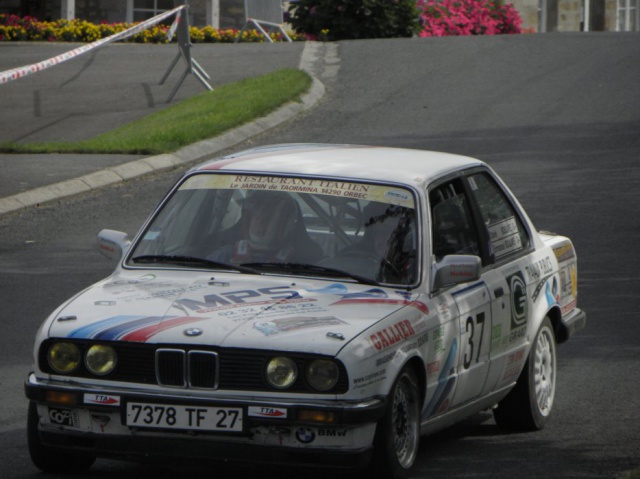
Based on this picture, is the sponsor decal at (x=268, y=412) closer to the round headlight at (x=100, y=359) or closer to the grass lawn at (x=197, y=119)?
the round headlight at (x=100, y=359)

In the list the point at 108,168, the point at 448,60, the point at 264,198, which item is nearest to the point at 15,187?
the point at 108,168

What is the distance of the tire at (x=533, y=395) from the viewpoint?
749 centimetres

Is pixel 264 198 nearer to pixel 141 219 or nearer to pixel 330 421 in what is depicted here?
pixel 330 421

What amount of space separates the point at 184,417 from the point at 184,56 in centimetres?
1677

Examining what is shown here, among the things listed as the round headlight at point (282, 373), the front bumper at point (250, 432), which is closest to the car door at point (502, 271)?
the front bumper at point (250, 432)

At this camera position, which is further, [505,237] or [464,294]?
[505,237]

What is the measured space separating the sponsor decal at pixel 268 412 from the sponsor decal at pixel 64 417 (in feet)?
2.59

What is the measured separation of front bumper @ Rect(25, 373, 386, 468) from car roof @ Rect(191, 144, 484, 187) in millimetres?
1601

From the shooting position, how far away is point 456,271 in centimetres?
649

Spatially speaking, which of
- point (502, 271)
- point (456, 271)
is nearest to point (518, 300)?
point (502, 271)

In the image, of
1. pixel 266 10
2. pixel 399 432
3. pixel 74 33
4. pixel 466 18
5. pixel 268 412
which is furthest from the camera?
pixel 266 10

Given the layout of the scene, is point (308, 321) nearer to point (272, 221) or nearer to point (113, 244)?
point (272, 221)

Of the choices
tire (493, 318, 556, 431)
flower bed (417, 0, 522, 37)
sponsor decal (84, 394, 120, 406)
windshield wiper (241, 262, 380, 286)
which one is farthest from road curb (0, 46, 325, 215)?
flower bed (417, 0, 522, 37)

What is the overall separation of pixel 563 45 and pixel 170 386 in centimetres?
2086
